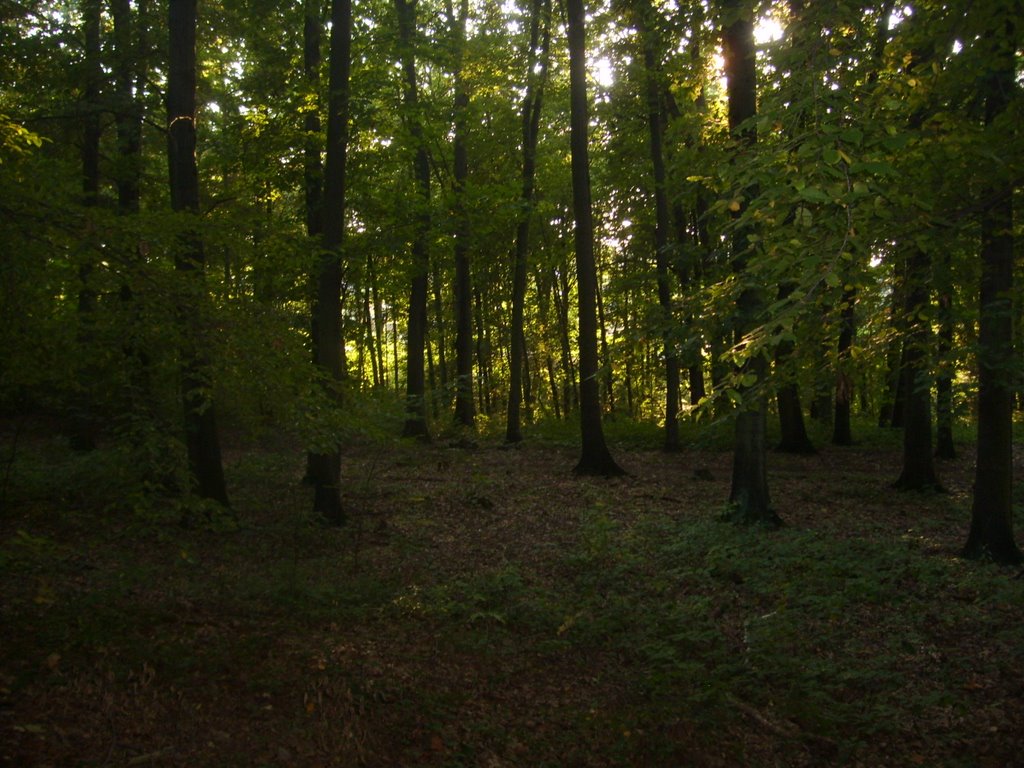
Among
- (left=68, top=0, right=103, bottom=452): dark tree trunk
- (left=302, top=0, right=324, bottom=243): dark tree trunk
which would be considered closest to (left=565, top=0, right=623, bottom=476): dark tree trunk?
(left=302, top=0, right=324, bottom=243): dark tree trunk

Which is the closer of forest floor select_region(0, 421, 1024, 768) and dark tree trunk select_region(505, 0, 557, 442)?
forest floor select_region(0, 421, 1024, 768)

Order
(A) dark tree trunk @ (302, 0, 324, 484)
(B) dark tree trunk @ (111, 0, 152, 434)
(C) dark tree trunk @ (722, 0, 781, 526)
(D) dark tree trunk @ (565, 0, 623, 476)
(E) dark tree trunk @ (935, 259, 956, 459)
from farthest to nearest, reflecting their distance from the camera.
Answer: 1. (D) dark tree trunk @ (565, 0, 623, 476)
2. (A) dark tree trunk @ (302, 0, 324, 484)
3. (B) dark tree trunk @ (111, 0, 152, 434)
4. (C) dark tree trunk @ (722, 0, 781, 526)
5. (E) dark tree trunk @ (935, 259, 956, 459)

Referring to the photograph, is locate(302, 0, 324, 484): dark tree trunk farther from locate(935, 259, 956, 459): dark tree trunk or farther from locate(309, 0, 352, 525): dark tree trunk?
locate(935, 259, 956, 459): dark tree trunk

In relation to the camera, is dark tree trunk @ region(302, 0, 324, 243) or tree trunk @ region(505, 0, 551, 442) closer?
dark tree trunk @ region(302, 0, 324, 243)

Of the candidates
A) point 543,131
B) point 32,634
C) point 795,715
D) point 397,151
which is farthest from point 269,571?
point 543,131

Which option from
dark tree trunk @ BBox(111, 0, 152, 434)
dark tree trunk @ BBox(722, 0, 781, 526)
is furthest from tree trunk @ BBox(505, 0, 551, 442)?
dark tree trunk @ BBox(111, 0, 152, 434)

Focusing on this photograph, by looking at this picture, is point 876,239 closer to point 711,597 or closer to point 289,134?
point 711,597

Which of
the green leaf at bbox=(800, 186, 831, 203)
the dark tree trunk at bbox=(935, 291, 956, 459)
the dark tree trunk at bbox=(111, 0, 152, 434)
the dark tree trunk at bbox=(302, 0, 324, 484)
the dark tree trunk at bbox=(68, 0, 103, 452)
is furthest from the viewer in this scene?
the dark tree trunk at bbox=(302, 0, 324, 484)

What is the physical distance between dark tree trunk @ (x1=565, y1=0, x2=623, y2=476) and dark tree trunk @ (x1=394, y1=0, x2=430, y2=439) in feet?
10.7

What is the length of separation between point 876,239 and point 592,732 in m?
4.23

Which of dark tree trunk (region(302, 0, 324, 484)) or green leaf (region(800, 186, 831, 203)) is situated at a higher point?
dark tree trunk (region(302, 0, 324, 484))

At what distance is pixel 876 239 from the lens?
5133 mm

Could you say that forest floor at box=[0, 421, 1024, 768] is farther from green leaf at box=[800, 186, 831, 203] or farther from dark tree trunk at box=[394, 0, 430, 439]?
green leaf at box=[800, 186, 831, 203]

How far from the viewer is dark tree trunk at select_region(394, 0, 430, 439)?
43.8 ft
